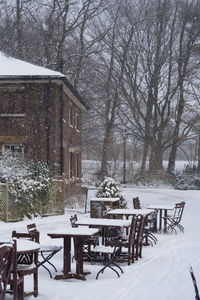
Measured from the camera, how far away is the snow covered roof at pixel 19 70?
942 inches

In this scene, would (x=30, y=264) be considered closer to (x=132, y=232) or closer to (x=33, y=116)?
(x=132, y=232)

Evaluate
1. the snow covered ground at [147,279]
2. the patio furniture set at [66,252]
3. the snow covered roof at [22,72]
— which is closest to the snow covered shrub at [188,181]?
the snow covered roof at [22,72]

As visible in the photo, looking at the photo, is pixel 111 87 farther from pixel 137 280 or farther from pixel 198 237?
pixel 137 280

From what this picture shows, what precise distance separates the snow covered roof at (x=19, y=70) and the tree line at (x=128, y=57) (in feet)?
47.7

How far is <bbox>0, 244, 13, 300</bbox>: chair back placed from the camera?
22.0 ft

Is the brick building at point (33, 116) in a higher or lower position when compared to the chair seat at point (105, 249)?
higher

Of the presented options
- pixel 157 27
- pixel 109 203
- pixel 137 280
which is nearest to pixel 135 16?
pixel 157 27

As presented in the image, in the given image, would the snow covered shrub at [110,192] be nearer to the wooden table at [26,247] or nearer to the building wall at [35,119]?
the building wall at [35,119]

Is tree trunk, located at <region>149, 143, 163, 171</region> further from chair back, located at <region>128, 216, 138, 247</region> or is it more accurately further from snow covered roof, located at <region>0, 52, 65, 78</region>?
chair back, located at <region>128, 216, 138, 247</region>

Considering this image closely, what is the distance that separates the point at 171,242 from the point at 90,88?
3101 centimetres

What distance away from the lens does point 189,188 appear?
113ft

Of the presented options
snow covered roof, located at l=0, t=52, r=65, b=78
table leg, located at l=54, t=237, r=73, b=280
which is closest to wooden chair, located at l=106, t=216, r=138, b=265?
table leg, located at l=54, t=237, r=73, b=280

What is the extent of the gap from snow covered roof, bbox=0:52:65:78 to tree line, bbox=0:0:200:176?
14.5m

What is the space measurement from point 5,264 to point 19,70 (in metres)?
18.6
